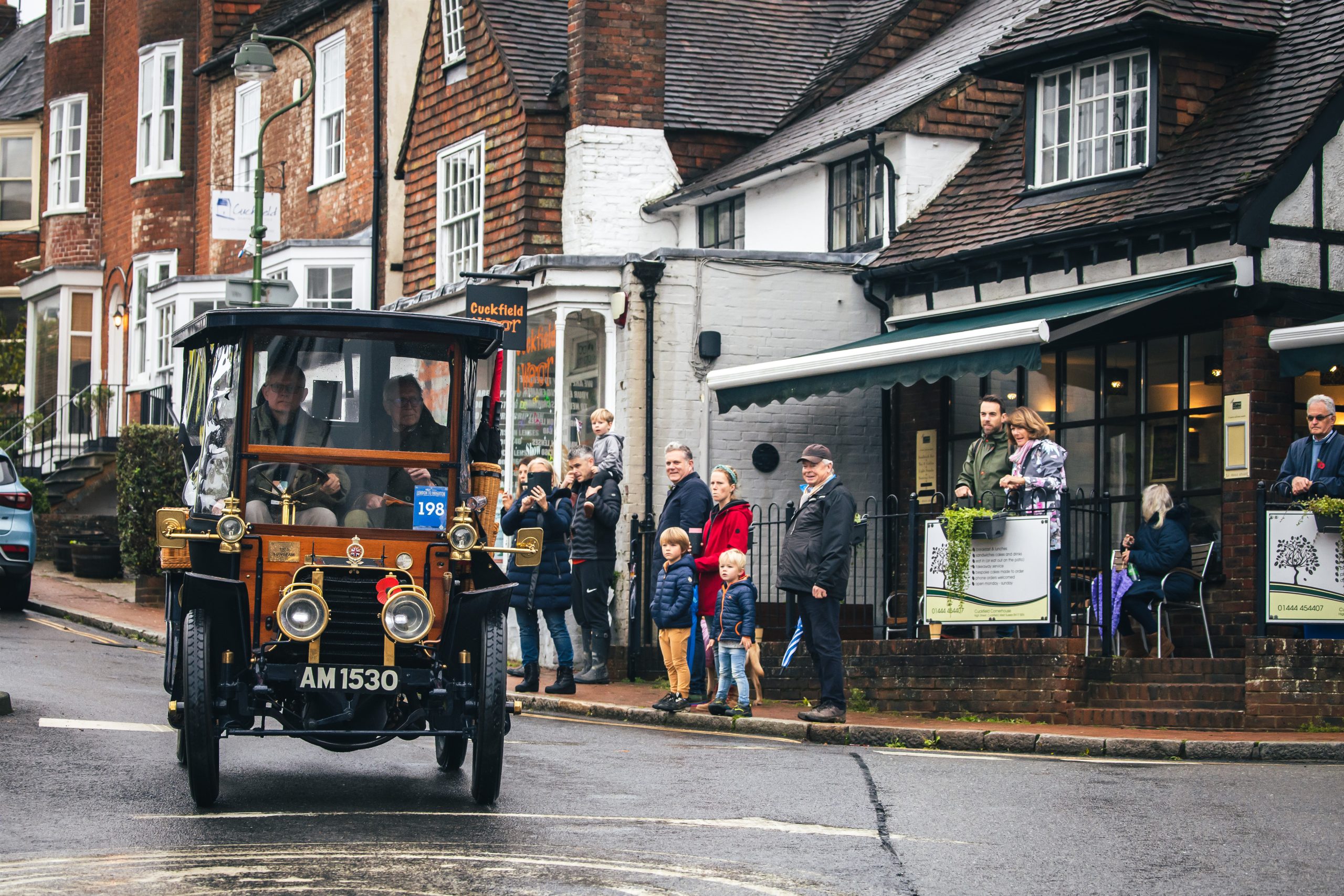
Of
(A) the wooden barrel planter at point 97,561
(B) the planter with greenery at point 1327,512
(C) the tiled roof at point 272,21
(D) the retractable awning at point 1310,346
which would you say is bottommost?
(A) the wooden barrel planter at point 97,561

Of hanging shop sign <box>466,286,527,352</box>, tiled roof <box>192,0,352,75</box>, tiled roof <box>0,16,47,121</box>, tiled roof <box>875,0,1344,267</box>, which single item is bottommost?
hanging shop sign <box>466,286,527,352</box>

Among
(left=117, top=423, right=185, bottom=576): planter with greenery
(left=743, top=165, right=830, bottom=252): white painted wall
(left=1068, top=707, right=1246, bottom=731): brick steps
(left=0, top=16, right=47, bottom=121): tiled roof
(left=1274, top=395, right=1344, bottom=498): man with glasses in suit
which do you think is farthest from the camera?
(left=0, top=16, right=47, bottom=121): tiled roof

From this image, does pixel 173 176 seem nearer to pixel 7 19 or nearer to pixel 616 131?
pixel 616 131

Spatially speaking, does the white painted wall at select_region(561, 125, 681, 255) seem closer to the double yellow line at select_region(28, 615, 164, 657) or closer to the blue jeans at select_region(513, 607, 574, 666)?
the double yellow line at select_region(28, 615, 164, 657)

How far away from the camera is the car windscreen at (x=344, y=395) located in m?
8.95

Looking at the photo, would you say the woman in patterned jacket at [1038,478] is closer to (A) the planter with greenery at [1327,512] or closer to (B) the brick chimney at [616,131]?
(A) the planter with greenery at [1327,512]

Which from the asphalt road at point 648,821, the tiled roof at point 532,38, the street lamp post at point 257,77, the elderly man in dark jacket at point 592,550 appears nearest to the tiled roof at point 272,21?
the tiled roof at point 532,38

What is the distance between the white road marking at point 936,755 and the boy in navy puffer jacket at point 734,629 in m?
1.66

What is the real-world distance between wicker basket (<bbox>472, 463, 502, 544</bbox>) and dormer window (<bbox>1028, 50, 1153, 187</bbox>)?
363 inches

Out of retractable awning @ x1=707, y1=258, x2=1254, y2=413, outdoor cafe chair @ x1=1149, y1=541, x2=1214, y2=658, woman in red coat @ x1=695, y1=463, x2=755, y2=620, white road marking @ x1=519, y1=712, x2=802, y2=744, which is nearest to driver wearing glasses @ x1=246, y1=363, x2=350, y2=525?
white road marking @ x1=519, y1=712, x2=802, y2=744

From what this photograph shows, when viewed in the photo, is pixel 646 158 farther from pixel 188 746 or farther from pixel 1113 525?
pixel 188 746

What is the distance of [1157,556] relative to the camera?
1427cm

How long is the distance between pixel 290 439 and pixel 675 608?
17.2 feet

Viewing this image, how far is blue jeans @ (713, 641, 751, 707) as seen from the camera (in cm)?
1341
